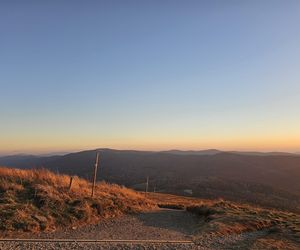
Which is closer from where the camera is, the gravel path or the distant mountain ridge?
the gravel path

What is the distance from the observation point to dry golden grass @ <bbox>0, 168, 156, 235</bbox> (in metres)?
15.5

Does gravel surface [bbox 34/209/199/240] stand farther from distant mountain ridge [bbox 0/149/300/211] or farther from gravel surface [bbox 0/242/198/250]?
distant mountain ridge [bbox 0/149/300/211]

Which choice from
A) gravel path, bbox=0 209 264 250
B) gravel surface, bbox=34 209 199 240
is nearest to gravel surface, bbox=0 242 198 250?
gravel path, bbox=0 209 264 250

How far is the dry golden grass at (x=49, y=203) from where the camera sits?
1550cm

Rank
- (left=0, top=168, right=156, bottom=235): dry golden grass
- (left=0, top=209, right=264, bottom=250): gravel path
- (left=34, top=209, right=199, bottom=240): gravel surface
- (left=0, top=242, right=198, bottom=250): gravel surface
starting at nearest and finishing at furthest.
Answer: (left=0, top=242, right=198, bottom=250): gravel surface, (left=0, top=209, right=264, bottom=250): gravel path, (left=34, top=209, right=199, bottom=240): gravel surface, (left=0, top=168, right=156, bottom=235): dry golden grass

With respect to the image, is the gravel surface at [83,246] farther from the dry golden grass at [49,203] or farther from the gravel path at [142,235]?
the dry golden grass at [49,203]

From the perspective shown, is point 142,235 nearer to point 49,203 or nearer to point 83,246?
point 83,246

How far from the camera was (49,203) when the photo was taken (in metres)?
17.8

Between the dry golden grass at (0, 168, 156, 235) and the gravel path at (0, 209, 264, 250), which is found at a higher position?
the dry golden grass at (0, 168, 156, 235)

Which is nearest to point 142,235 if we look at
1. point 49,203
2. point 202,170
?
point 49,203

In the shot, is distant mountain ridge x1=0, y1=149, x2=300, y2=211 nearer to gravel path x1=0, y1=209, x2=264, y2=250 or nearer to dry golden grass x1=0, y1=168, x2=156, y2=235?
dry golden grass x1=0, y1=168, x2=156, y2=235

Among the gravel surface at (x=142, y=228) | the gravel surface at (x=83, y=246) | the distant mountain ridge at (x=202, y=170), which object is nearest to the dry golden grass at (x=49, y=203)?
the gravel surface at (x=142, y=228)

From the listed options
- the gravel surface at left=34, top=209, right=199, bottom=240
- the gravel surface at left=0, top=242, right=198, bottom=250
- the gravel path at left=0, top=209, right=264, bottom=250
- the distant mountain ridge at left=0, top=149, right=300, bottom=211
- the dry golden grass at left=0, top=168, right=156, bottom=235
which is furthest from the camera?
the distant mountain ridge at left=0, top=149, right=300, bottom=211

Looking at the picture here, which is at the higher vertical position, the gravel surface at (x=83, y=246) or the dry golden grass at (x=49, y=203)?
the dry golden grass at (x=49, y=203)
